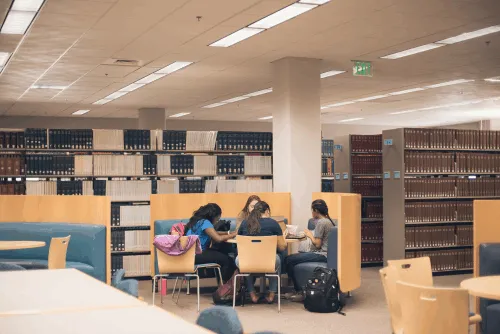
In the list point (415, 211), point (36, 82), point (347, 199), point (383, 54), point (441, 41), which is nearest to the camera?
point (347, 199)

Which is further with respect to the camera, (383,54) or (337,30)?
(383,54)

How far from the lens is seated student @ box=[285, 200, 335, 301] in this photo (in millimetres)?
8773

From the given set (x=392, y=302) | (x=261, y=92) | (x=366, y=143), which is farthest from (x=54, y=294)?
(x=261, y=92)

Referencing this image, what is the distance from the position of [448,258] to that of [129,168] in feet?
17.7

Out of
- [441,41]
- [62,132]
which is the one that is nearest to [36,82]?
[62,132]

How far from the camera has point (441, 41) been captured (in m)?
9.62

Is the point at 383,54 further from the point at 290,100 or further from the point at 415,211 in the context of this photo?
the point at 415,211

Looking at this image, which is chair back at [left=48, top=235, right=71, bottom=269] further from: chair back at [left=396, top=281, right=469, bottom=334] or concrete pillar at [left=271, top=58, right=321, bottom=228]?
chair back at [left=396, top=281, right=469, bottom=334]

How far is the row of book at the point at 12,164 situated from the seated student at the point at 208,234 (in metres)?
3.31

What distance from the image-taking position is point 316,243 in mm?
8789

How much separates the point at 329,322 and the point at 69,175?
5.10 metres

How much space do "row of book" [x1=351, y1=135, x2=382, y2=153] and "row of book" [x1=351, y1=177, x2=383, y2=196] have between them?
1.80 feet

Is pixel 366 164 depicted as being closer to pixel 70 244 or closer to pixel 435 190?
pixel 435 190

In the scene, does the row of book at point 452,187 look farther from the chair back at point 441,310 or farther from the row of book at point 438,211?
the chair back at point 441,310
